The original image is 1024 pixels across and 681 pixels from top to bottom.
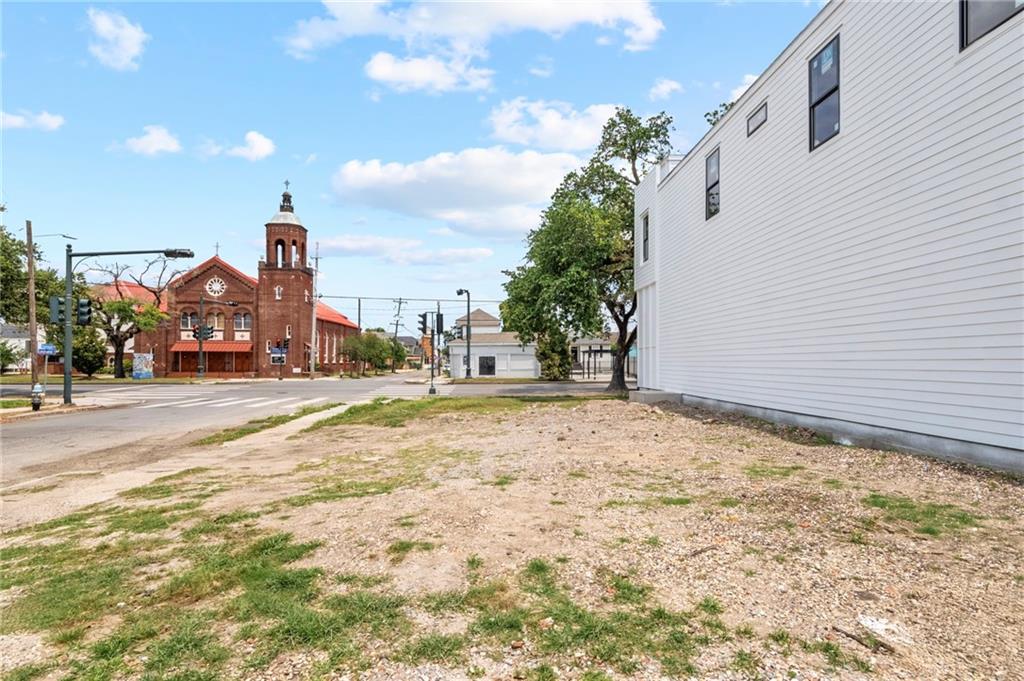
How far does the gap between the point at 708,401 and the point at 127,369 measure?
6005 cm

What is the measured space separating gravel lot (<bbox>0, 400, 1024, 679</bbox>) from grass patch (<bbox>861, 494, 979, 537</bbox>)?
0.03m

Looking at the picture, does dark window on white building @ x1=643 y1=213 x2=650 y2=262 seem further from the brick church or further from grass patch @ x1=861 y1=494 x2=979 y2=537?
the brick church

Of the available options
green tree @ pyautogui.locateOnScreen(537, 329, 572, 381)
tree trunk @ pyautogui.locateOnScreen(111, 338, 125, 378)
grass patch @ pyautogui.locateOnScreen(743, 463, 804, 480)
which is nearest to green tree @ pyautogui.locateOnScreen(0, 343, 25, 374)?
tree trunk @ pyautogui.locateOnScreen(111, 338, 125, 378)

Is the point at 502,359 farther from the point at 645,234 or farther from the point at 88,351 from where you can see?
the point at 88,351

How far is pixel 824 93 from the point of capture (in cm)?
1078

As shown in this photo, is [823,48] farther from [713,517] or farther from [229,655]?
[229,655]

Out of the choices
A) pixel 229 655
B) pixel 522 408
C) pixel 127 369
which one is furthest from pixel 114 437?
pixel 127 369

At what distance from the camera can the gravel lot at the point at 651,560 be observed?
287 cm

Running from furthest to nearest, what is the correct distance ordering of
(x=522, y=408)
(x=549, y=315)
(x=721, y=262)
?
1. (x=549, y=315)
2. (x=522, y=408)
3. (x=721, y=262)

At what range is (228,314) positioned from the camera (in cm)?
5709

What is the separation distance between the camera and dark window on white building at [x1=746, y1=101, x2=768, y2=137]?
13177mm

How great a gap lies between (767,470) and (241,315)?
58932 mm

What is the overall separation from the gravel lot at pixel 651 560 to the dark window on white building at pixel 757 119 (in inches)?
337

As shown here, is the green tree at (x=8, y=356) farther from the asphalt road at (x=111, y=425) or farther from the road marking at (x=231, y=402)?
the road marking at (x=231, y=402)
